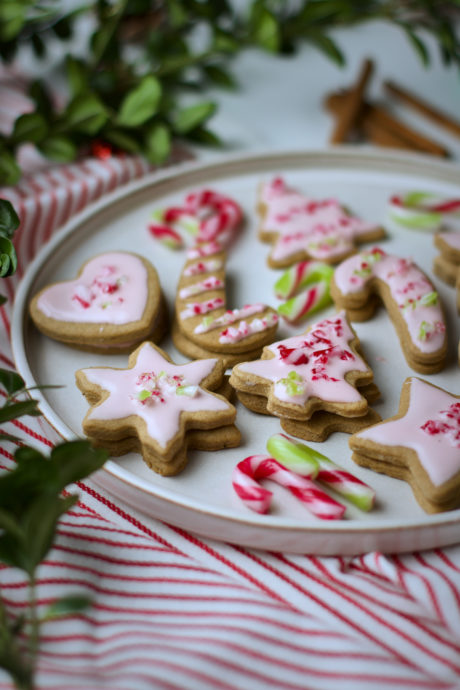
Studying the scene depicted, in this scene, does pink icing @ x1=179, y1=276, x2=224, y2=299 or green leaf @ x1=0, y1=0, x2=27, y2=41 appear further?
green leaf @ x1=0, y1=0, x2=27, y2=41

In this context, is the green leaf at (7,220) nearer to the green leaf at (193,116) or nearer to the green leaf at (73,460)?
the green leaf at (73,460)

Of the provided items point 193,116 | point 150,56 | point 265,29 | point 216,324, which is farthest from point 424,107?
point 216,324

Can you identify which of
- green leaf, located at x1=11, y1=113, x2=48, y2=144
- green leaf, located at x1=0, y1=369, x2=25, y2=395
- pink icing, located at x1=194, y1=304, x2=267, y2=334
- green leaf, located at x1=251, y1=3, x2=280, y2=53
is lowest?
green leaf, located at x1=0, y1=369, x2=25, y2=395

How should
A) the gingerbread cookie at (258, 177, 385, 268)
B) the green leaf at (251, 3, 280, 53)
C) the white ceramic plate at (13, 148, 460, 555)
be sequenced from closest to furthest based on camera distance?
the white ceramic plate at (13, 148, 460, 555) → the gingerbread cookie at (258, 177, 385, 268) → the green leaf at (251, 3, 280, 53)

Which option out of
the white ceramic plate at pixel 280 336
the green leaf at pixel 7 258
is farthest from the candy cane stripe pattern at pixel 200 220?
the green leaf at pixel 7 258

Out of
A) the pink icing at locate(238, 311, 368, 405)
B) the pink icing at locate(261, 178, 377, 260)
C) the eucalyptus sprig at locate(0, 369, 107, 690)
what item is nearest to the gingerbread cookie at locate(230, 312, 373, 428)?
the pink icing at locate(238, 311, 368, 405)

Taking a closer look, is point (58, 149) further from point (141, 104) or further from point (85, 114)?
point (141, 104)

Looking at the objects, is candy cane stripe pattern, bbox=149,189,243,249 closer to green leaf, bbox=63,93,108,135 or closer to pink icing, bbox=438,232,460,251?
green leaf, bbox=63,93,108,135
